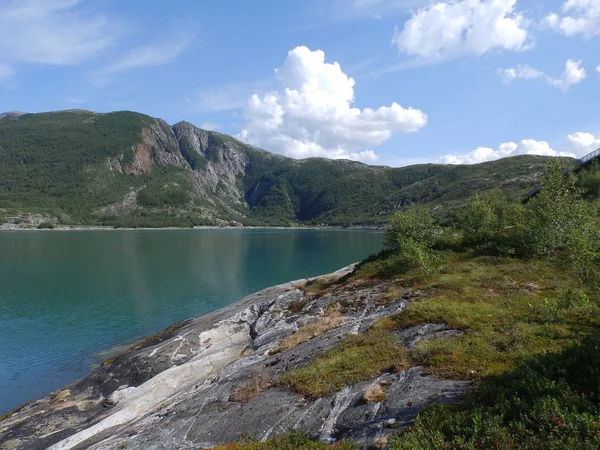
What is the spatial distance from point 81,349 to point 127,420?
25.3m

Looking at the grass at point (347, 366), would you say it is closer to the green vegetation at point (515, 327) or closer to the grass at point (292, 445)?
the green vegetation at point (515, 327)

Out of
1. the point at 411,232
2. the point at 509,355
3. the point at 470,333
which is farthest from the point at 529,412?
the point at 411,232

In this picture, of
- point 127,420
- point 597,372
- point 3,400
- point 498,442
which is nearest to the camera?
point 498,442

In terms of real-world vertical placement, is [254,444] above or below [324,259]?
above

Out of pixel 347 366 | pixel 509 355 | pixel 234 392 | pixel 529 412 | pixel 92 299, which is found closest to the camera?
pixel 529 412

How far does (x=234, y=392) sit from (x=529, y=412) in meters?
14.9

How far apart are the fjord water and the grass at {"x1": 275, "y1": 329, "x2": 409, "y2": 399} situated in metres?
29.6

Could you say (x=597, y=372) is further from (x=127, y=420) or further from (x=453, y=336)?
(x=127, y=420)

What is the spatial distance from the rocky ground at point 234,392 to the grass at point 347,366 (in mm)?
545

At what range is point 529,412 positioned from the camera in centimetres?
942

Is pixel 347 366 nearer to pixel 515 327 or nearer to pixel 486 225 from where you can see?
pixel 515 327

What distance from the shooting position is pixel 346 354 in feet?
63.3

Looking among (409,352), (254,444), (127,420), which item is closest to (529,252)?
(409,352)

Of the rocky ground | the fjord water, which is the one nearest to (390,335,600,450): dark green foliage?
the rocky ground
